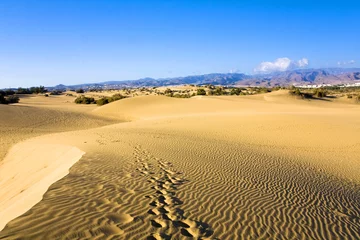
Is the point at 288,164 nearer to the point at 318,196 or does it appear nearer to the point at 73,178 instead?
the point at 318,196

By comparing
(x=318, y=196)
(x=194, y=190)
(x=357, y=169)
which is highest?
(x=194, y=190)

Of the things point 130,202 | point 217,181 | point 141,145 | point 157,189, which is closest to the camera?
point 130,202

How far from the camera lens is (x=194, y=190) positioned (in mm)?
7406

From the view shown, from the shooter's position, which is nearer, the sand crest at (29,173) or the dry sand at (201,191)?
the dry sand at (201,191)

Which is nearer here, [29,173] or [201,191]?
[201,191]

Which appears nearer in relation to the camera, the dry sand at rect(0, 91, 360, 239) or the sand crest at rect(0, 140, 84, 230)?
the dry sand at rect(0, 91, 360, 239)

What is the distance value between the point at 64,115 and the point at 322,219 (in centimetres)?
2725

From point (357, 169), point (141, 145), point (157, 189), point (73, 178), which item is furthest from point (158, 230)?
point (357, 169)

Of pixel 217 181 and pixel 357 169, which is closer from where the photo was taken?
pixel 217 181

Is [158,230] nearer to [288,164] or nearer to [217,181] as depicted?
[217,181]

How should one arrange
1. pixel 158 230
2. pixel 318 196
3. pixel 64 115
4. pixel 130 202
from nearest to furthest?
pixel 158 230
pixel 130 202
pixel 318 196
pixel 64 115

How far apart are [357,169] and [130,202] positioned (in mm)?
10129

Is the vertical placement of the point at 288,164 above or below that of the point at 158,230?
below

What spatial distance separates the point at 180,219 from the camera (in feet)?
18.2
